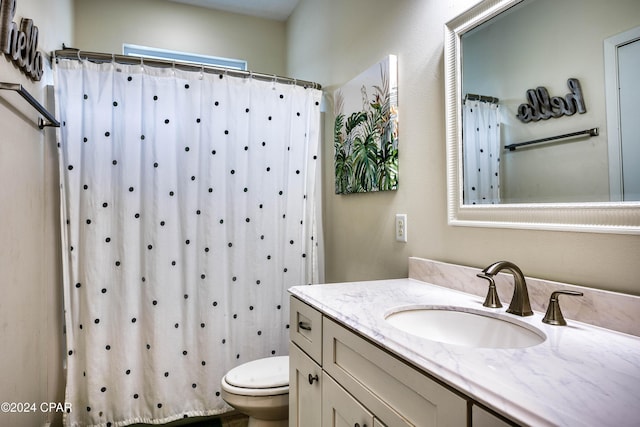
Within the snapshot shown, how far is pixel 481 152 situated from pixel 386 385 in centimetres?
82

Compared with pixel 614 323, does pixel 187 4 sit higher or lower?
higher

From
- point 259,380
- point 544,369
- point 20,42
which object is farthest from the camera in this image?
point 259,380

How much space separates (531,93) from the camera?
1.09 m

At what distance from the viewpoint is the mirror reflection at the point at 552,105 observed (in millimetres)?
884

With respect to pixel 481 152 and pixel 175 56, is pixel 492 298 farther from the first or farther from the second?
pixel 175 56

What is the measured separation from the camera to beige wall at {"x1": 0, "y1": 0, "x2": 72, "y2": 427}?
1266mm

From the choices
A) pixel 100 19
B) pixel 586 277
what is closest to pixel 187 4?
pixel 100 19

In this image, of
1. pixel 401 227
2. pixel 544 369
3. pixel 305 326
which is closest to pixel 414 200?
pixel 401 227

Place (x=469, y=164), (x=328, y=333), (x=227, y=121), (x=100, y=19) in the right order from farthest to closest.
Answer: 1. (x=100, y=19)
2. (x=227, y=121)
3. (x=469, y=164)
4. (x=328, y=333)

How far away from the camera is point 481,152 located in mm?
1256

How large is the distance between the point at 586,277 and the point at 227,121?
68.5 inches

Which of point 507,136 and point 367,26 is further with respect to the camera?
point 367,26

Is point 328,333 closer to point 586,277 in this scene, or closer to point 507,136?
point 586,277

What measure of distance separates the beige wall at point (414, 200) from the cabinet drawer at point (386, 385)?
559mm
